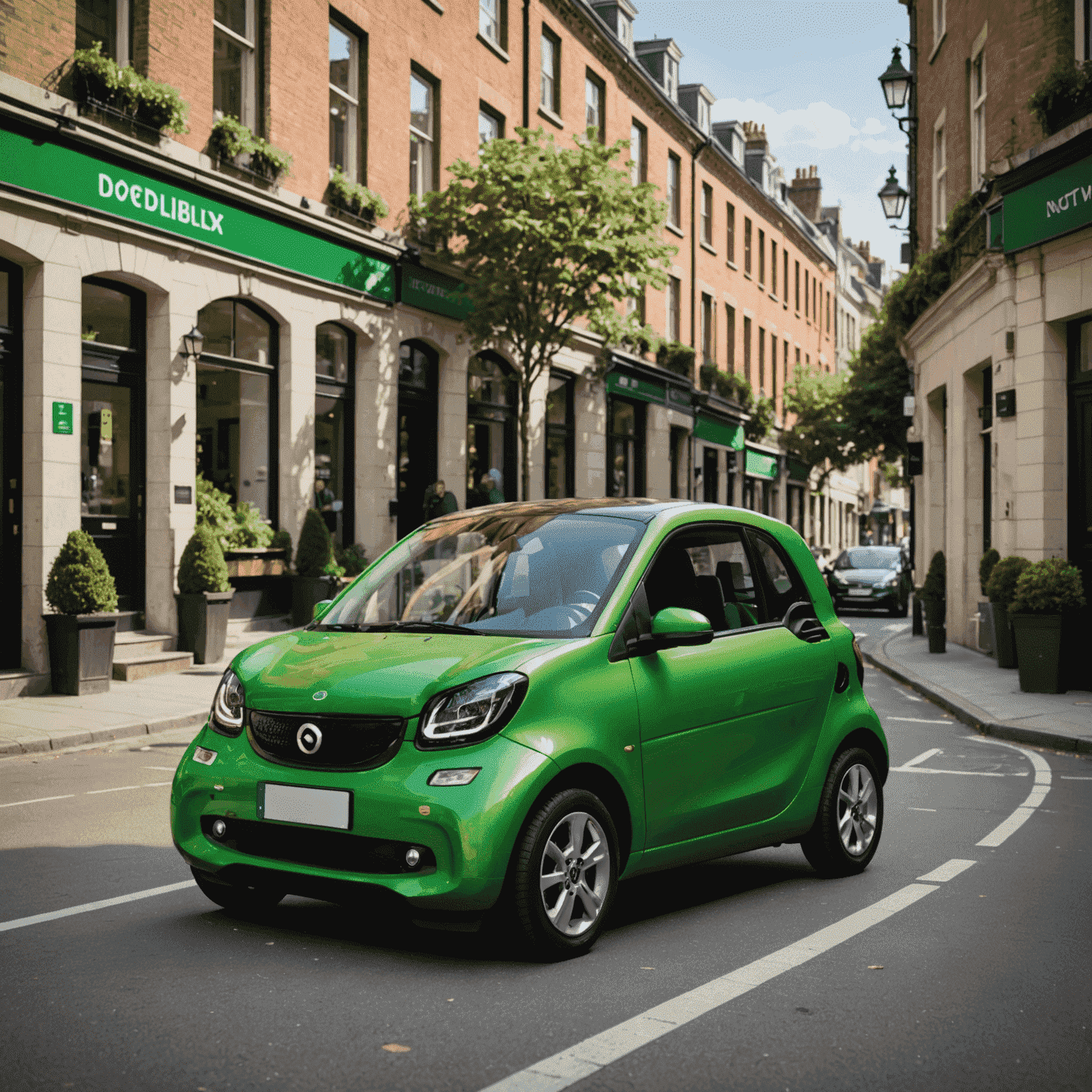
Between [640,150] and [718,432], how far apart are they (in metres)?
9.83

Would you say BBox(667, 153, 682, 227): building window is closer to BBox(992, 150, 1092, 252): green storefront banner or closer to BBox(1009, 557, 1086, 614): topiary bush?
BBox(992, 150, 1092, 252): green storefront banner

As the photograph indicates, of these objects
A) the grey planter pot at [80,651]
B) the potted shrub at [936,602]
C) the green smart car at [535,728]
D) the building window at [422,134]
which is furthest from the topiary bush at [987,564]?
the green smart car at [535,728]

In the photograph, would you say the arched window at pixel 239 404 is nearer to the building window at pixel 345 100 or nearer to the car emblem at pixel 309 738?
the building window at pixel 345 100

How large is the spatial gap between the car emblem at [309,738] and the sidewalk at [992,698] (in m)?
8.23

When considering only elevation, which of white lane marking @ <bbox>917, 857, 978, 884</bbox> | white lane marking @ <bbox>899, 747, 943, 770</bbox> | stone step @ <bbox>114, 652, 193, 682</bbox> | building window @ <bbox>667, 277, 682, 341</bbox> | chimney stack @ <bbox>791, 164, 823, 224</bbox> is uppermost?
chimney stack @ <bbox>791, 164, 823, 224</bbox>

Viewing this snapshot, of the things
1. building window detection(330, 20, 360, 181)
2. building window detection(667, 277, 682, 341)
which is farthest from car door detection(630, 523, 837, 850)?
building window detection(667, 277, 682, 341)

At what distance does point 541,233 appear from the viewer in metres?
20.3

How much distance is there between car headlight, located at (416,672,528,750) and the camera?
4.62 meters

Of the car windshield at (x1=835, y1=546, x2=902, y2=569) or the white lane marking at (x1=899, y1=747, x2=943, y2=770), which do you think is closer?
the white lane marking at (x1=899, y1=747, x2=943, y2=770)

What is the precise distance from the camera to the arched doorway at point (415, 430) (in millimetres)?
22266

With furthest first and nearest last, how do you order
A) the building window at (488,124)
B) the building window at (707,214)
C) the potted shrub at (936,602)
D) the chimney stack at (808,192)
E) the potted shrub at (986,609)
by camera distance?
1. the chimney stack at (808,192)
2. the building window at (707,214)
3. the building window at (488,124)
4. the potted shrub at (936,602)
5. the potted shrub at (986,609)

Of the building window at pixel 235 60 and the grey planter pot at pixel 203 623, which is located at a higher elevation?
the building window at pixel 235 60

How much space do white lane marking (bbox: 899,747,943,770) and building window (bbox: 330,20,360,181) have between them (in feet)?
43.0

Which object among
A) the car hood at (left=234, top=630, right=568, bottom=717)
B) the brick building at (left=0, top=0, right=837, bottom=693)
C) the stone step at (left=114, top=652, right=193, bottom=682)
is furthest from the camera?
the stone step at (left=114, top=652, right=193, bottom=682)
